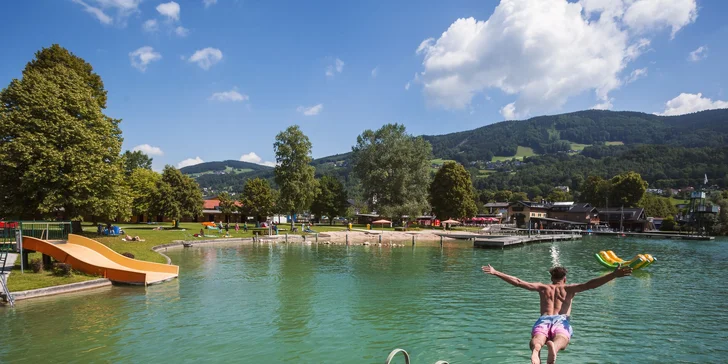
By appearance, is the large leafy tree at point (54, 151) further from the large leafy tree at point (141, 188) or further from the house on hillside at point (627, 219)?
the house on hillside at point (627, 219)

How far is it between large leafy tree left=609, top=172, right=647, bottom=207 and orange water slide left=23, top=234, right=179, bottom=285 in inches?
5256

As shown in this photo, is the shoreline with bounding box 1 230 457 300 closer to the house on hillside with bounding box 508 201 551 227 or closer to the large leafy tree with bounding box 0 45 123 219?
the large leafy tree with bounding box 0 45 123 219

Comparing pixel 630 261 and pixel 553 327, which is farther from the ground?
pixel 553 327

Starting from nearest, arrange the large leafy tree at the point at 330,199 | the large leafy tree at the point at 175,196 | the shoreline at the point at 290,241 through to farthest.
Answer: the shoreline at the point at 290,241 → the large leafy tree at the point at 175,196 → the large leafy tree at the point at 330,199

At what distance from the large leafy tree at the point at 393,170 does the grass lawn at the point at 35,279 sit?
57.0m

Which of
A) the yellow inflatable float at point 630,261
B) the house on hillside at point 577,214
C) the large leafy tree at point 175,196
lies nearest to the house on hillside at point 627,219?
the house on hillside at point 577,214

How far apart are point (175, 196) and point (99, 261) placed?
1647 inches

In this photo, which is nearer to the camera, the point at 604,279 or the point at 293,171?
the point at 604,279

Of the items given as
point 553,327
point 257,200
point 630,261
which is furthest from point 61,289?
point 257,200

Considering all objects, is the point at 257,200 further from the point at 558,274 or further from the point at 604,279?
the point at 604,279

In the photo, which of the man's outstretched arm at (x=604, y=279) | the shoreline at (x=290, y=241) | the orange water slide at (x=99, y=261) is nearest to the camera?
the man's outstretched arm at (x=604, y=279)

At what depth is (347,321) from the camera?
1570cm

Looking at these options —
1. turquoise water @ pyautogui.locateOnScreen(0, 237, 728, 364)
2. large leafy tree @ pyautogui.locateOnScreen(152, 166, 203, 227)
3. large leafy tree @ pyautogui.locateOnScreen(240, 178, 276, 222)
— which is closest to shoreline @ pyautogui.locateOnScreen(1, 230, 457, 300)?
turquoise water @ pyautogui.locateOnScreen(0, 237, 728, 364)

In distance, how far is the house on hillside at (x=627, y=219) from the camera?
356 ft
